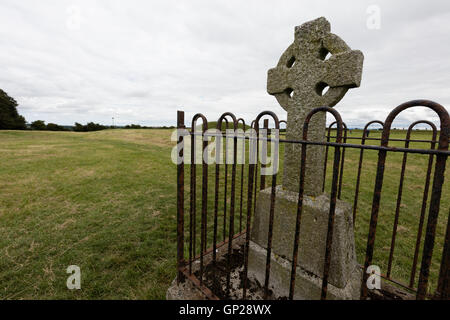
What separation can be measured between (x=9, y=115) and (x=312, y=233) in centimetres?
5970

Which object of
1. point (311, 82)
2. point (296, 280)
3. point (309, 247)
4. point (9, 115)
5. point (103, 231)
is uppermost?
point (9, 115)

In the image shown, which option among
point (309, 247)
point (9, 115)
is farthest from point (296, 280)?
point (9, 115)

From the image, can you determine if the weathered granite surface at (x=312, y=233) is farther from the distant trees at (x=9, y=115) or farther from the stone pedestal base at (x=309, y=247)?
the distant trees at (x=9, y=115)

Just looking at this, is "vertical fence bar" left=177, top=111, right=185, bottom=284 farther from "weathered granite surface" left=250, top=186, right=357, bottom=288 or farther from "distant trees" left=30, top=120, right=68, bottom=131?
"distant trees" left=30, top=120, right=68, bottom=131

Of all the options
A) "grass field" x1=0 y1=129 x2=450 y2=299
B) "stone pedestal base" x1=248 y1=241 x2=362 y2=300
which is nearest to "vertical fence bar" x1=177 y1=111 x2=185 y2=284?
"grass field" x1=0 y1=129 x2=450 y2=299

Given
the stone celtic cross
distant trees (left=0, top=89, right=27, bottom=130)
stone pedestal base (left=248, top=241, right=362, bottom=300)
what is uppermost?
distant trees (left=0, top=89, right=27, bottom=130)

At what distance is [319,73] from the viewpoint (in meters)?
2.24

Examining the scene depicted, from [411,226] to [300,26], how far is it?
16.9ft

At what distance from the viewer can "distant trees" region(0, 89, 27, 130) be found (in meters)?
38.8

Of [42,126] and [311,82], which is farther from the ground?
[42,126]

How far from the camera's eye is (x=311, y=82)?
231 cm

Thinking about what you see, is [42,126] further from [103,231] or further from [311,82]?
[311,82]

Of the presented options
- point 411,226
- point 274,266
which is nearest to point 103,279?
point 274,266
